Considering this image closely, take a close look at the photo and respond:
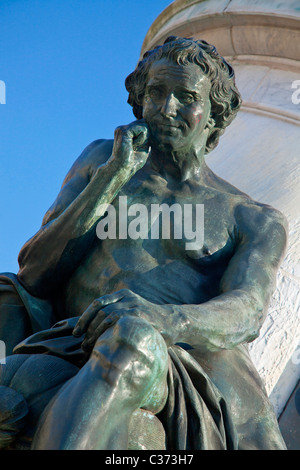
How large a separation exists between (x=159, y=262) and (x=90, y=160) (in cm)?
80

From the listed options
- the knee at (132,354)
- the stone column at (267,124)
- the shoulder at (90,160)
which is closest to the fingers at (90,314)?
the knee at (132,354)

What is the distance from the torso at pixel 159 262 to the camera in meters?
4.61

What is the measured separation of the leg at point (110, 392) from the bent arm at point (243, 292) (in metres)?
0.39

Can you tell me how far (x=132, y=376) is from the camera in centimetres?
348

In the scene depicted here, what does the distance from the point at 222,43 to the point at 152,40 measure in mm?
967

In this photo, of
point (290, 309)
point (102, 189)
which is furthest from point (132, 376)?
point (290, 309)

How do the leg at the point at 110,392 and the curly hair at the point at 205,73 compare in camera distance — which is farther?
the curly hair at the point at 205,73

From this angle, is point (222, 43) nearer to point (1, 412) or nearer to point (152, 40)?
point (152, 40)
